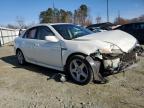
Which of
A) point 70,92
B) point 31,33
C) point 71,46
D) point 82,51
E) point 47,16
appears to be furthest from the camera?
point 47,16

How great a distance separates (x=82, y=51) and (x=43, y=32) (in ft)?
6.42

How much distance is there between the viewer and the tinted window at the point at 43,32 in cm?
654

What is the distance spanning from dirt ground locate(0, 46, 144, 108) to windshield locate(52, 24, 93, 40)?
1215 millimetres

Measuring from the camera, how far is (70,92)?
5.03 metres

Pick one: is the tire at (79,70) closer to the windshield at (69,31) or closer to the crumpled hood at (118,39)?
the crumpled hood at (118,39)

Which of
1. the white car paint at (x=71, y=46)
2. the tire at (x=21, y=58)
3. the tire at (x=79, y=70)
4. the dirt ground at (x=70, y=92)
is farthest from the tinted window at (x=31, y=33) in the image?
the tire at (x=79, y=70)

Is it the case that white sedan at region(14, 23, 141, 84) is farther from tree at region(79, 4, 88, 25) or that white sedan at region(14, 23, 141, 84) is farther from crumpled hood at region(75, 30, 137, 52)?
tree at region(79, 4, 88, 25)

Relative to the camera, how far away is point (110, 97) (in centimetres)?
455

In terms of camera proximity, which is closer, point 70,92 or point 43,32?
point 70,92

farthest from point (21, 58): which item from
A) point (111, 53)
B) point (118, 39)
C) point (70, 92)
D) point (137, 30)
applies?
point (137, 30)

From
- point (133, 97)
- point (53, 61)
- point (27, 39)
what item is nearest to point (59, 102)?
point (133, 97)

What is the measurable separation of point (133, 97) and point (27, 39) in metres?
4.38

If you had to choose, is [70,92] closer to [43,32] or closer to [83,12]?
[43,32]

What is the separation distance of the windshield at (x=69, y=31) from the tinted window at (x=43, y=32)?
20cm
